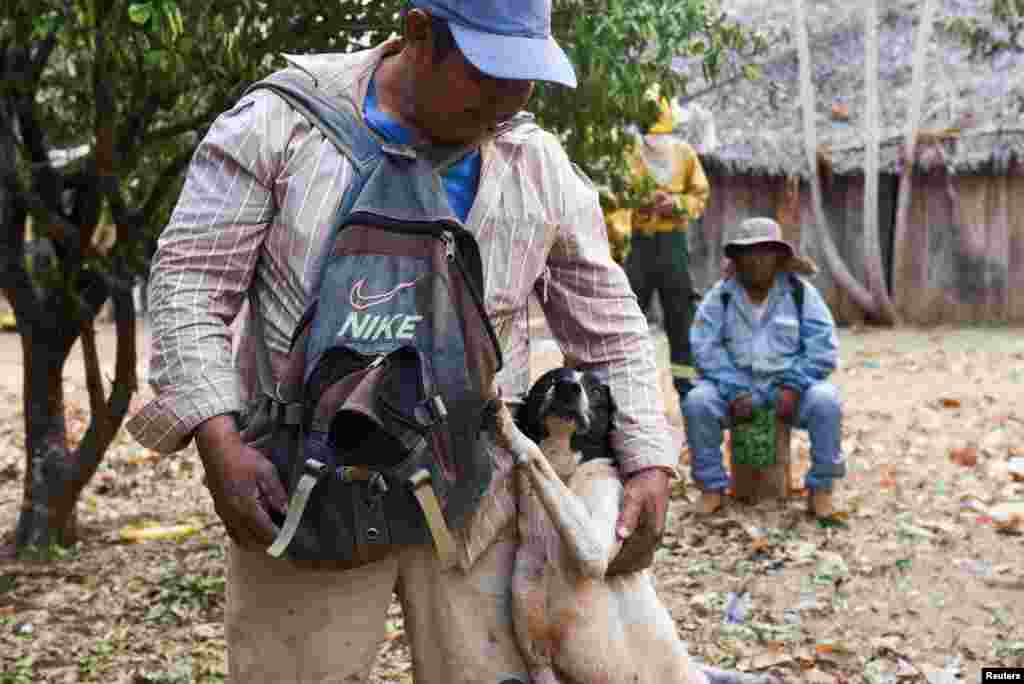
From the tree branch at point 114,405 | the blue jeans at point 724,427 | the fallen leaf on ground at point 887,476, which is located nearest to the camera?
the tree branch at point 114,405

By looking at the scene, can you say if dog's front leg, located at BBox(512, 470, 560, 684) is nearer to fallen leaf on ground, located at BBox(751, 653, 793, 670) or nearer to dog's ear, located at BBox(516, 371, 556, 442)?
dog's ear, located at BBox(516, 371, 556, 442)

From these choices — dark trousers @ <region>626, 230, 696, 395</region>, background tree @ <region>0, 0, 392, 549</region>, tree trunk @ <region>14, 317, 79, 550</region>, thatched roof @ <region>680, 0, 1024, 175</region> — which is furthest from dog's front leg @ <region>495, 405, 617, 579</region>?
thatched roof @ <region>680, 0, 1024, 175</region>

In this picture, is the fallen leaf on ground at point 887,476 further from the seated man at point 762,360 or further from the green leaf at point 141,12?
the green leaf at point 141,12

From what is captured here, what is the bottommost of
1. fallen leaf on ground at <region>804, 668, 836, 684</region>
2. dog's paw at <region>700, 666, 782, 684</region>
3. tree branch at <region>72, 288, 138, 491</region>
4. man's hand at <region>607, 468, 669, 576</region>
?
fallen leaf on ground at <region>804, 668, 836, 684</region>

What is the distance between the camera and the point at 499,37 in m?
2.27

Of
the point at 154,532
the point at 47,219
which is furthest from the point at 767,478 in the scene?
the point at 47,219

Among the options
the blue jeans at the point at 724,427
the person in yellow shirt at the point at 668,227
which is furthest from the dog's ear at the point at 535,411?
the person in yellow shirt at the point at 668,227

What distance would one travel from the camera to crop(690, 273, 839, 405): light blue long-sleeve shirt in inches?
271

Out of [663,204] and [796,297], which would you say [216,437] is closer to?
[796,297]

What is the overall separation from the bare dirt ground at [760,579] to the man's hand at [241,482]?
69.3 inches

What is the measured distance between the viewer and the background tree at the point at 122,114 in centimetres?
443

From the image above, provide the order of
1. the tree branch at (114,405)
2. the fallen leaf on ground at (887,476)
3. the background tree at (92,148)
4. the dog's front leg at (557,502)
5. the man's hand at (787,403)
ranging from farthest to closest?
1. the fallen leaf on ground at (887,476)
2. the man's hand at (787,403)
3. the tree branch at (114,405)
4. the background tree at (92,148)
5. the dog's front leg at (557,502)

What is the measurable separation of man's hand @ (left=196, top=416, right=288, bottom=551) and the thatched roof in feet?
45.4

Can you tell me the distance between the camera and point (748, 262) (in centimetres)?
702
